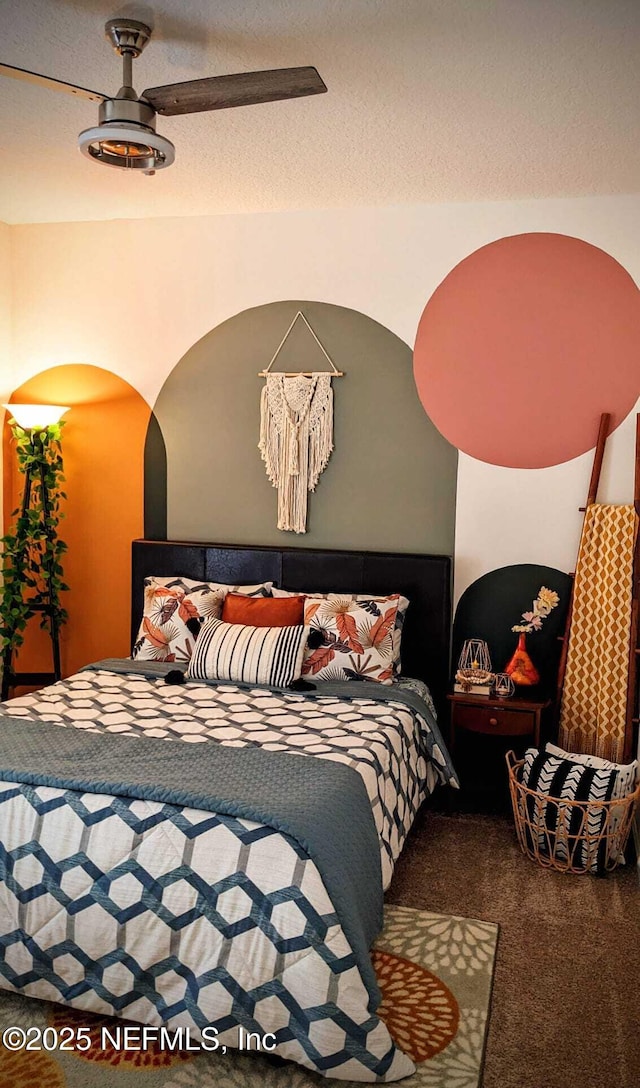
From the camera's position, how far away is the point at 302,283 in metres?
4.27

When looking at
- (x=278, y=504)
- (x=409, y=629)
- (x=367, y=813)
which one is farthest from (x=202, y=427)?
(x=367, y=813)

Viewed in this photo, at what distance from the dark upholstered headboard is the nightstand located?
24cm

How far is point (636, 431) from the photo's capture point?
3812mm

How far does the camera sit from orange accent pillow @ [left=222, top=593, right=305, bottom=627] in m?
3.94

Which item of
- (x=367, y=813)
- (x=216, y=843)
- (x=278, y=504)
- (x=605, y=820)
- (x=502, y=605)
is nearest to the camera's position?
(x=216, y=843)

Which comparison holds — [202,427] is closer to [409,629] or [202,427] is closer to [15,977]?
[409,629]

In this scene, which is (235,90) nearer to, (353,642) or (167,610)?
(353,642)

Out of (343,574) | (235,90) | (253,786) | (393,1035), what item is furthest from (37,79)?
(393,1035)

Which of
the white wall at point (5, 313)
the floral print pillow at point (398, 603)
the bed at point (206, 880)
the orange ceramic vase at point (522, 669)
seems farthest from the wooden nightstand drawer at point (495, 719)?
the white wall at point (5, 313)

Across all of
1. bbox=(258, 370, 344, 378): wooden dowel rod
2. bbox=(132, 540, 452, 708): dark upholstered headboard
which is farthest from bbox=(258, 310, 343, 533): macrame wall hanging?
bbox=(132, 540, 452, 708): dark upholstered headboard

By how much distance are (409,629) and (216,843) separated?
1965 mm

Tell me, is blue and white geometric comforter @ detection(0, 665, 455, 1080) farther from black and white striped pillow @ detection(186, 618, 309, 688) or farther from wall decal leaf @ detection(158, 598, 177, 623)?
wall decal leaf @ detection(158, 598, 177, 623)

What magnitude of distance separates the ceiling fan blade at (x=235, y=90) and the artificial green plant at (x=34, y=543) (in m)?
2.36

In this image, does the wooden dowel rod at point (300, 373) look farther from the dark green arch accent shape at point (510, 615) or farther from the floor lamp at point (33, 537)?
the dark green arch accent shape at point (510, 615)
